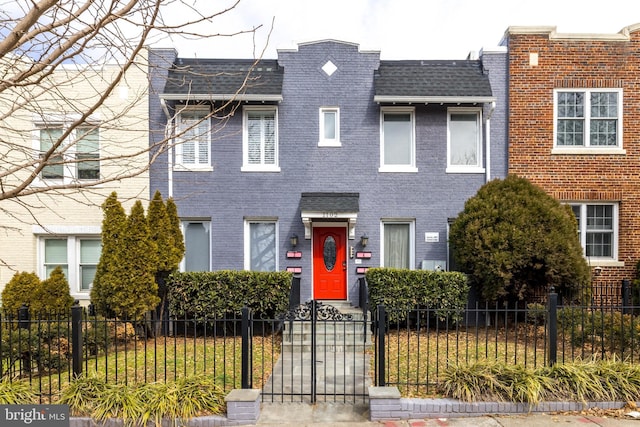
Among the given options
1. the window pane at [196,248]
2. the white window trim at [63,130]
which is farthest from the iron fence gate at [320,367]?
the white window trim at [63,130]

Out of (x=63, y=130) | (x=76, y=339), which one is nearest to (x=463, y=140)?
(x=76, y=339)

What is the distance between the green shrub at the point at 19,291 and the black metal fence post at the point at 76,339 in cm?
544

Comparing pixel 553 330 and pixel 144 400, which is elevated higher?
pixel 553 330

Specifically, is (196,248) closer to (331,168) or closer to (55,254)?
(55,254)

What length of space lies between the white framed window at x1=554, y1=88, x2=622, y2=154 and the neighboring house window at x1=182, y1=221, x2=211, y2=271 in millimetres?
9872

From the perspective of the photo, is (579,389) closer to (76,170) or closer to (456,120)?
(456,120)

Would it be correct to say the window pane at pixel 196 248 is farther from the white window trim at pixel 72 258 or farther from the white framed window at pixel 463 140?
the white framed window at pixel 463 140

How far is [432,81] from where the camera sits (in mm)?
11133

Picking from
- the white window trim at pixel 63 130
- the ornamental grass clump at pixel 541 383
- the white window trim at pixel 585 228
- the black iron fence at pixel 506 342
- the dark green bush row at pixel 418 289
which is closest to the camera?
the white window trim at pixel 63 130

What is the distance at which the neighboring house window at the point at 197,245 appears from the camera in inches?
439

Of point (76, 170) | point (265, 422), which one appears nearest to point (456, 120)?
point (265, 422)

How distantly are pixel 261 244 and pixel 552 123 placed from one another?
865 centimetres

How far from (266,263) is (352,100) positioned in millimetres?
5115

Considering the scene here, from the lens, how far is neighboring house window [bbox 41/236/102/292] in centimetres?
1112
